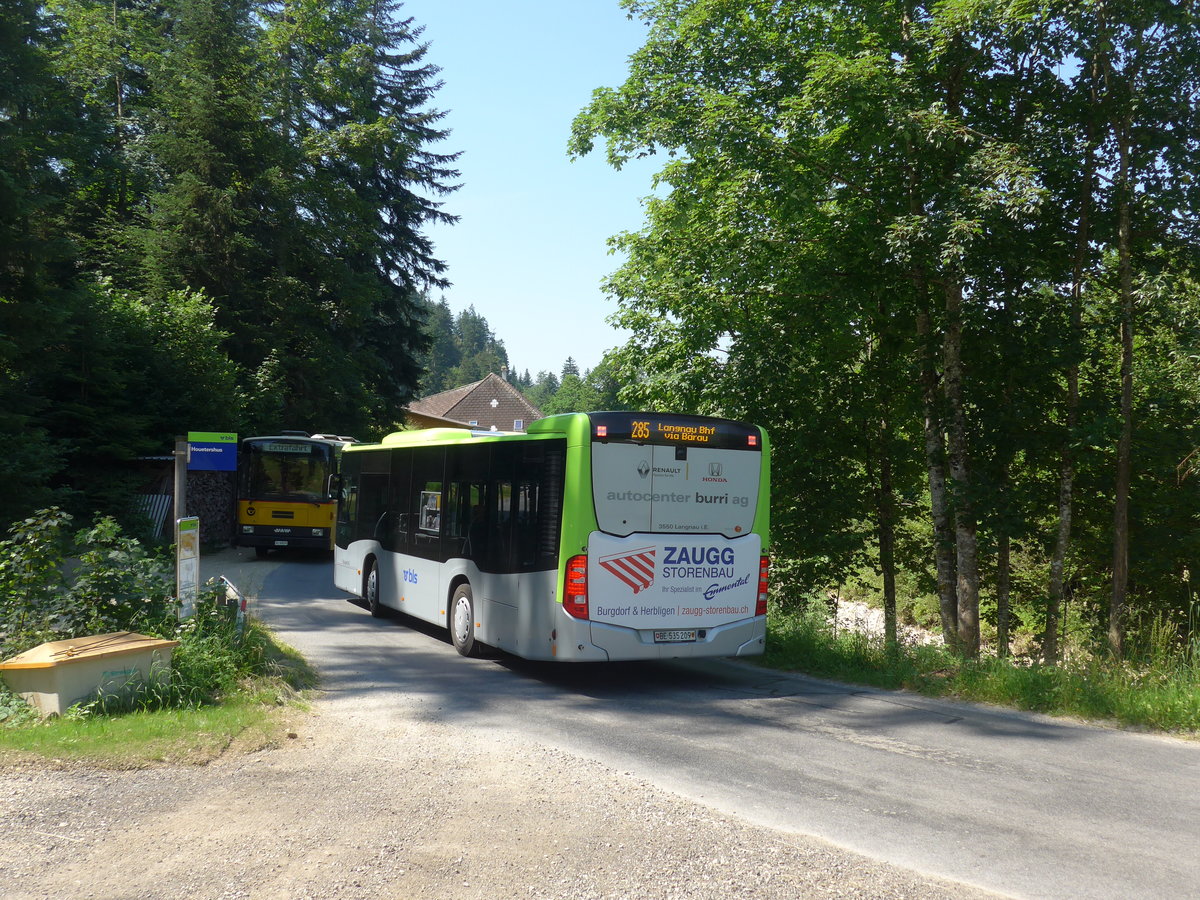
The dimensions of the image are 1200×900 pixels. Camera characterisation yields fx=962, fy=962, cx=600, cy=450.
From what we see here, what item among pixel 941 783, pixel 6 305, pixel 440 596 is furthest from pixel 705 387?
pixel 6 305

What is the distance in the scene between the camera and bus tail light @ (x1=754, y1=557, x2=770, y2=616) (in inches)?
419

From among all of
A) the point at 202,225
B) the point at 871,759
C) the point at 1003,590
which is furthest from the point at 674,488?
the point at 202,225

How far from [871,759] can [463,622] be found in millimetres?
5928

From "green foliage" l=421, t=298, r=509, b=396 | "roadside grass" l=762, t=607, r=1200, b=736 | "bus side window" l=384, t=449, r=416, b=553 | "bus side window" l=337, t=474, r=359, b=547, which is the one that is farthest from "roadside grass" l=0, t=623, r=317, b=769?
"green foliage" l=421, t=298, r=509, b=396

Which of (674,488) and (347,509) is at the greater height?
(674,488)

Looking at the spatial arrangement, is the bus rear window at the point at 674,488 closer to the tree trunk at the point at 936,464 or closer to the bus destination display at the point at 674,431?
the bus destination display at the point at 674,431

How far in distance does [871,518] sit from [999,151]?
22.7 feet

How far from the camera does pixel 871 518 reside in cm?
1634

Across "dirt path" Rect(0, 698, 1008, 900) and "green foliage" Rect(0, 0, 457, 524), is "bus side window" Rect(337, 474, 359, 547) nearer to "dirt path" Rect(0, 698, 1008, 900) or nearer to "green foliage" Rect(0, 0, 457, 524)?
"green foliage" Rect(0, 0, 457, 524)

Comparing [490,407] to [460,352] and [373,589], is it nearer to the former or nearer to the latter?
[373,589]

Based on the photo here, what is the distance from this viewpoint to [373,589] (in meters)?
15.4

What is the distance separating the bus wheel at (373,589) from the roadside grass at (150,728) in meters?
6.21

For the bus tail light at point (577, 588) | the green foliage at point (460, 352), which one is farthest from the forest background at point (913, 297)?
the green foliage at point (460, 352)

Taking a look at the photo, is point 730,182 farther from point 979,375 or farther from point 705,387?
point 979,375
